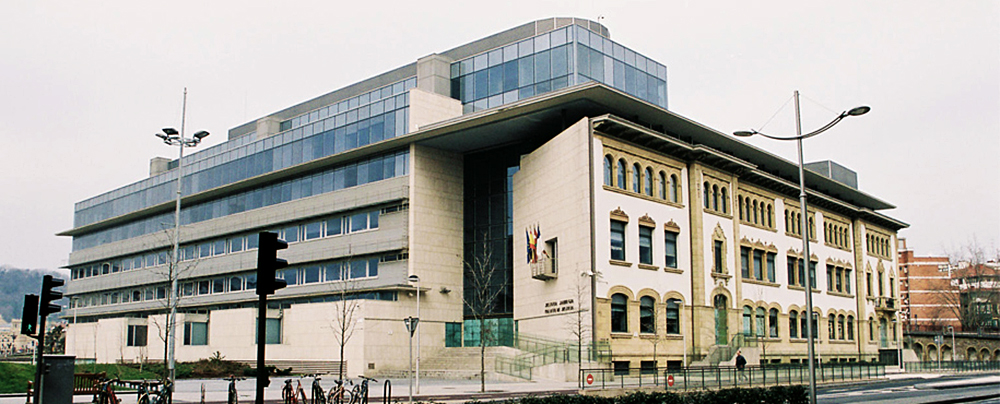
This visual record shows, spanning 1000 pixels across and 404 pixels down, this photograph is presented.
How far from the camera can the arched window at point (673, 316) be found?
51.1 metres

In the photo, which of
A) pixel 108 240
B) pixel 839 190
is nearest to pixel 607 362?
pixel 839 190

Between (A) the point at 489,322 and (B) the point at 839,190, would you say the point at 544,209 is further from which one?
(B) the point at 839,190

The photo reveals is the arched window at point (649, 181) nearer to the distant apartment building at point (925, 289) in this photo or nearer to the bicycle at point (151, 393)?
the bicycle at point (151, 393)

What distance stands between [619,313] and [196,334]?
3604 cm

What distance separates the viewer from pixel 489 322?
2243 inches

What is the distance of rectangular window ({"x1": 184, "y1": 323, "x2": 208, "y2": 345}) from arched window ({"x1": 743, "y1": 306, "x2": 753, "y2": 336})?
4086 cm

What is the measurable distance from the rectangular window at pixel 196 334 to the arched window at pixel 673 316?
36.7 metres

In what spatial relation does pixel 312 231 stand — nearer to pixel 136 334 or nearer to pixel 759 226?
pixel 136 334

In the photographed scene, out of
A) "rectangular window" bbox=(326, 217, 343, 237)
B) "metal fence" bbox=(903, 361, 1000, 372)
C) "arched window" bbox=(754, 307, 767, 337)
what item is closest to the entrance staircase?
"arched window" bbox=(754, 307, 767, 337)

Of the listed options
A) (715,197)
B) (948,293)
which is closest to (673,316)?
(715,197)

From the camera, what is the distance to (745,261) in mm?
59875

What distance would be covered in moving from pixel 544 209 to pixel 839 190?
38073mm

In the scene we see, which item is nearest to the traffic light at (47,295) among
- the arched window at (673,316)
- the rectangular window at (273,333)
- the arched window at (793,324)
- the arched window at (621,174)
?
the arched window at (621,174)

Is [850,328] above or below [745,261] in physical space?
below
